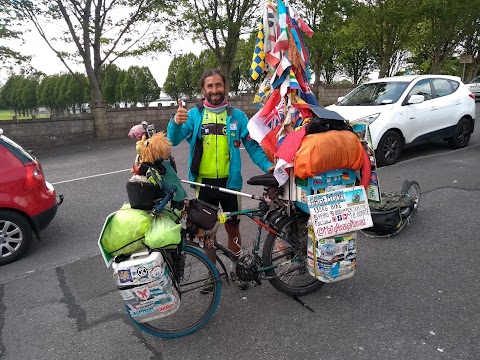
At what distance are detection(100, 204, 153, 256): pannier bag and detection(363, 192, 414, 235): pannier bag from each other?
270cm

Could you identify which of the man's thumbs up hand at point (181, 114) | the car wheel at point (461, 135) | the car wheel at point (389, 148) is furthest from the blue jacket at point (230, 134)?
the car wheel at point (461, 135)

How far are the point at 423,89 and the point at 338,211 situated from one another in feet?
20.6

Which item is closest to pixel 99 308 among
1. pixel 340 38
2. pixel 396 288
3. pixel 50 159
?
pixel 396 288

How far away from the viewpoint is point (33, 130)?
1249 centimetres

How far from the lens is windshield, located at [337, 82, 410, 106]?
7.45 m

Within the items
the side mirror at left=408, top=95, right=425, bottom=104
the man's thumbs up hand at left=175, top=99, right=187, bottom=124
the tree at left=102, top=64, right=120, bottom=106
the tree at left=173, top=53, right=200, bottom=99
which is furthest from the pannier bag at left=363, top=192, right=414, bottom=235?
the tree at left=102, top=64, right=120, bottom=106

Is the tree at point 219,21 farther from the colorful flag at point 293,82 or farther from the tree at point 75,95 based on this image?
the tree at point 75,95

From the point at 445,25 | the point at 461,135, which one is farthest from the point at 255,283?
the point at 445,25

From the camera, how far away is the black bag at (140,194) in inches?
94.2

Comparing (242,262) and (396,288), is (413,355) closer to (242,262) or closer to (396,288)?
(396,288)

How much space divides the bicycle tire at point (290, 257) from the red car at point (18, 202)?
9.09 feet

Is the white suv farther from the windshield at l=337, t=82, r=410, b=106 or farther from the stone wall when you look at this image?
the stone wall

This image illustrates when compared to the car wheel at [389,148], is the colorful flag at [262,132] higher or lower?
higher

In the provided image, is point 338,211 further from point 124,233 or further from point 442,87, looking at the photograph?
point 442,87
